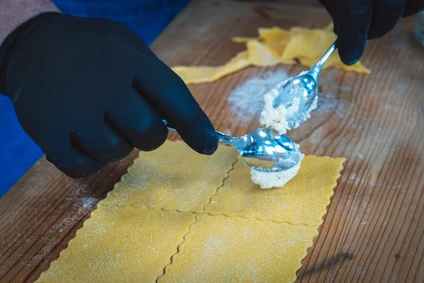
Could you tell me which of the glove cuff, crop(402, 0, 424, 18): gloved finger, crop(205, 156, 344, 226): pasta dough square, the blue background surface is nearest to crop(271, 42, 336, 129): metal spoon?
crop(205, 156, 344, 226): pasta dough square

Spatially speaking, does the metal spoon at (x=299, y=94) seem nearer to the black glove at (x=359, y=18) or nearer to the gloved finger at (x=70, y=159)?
the black glove at (x=359, y=18)

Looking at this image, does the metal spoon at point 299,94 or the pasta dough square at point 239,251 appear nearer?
the pasta dough square at point 239,251

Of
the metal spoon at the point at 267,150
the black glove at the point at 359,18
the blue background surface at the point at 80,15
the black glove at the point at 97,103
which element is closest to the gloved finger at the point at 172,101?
the black glove at the point at 97,103

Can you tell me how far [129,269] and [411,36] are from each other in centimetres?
126

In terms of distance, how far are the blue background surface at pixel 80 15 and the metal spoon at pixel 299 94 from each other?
962mm

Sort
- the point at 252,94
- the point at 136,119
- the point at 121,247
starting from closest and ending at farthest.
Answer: the point at 136,119, the point at 121,247, the point at 252,94

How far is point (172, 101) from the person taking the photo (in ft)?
3.25

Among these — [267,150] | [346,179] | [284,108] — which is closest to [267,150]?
[267,150]

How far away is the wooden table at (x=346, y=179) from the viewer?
103cm

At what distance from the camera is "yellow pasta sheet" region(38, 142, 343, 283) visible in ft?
3.33

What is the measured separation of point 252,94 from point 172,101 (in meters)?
0.58

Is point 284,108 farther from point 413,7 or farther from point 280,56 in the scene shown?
point 280,56

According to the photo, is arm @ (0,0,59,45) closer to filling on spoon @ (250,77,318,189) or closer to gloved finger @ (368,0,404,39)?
filling on spoon @ (250,77,318,189)

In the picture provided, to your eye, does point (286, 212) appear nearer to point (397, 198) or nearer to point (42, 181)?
point (397, 198)
